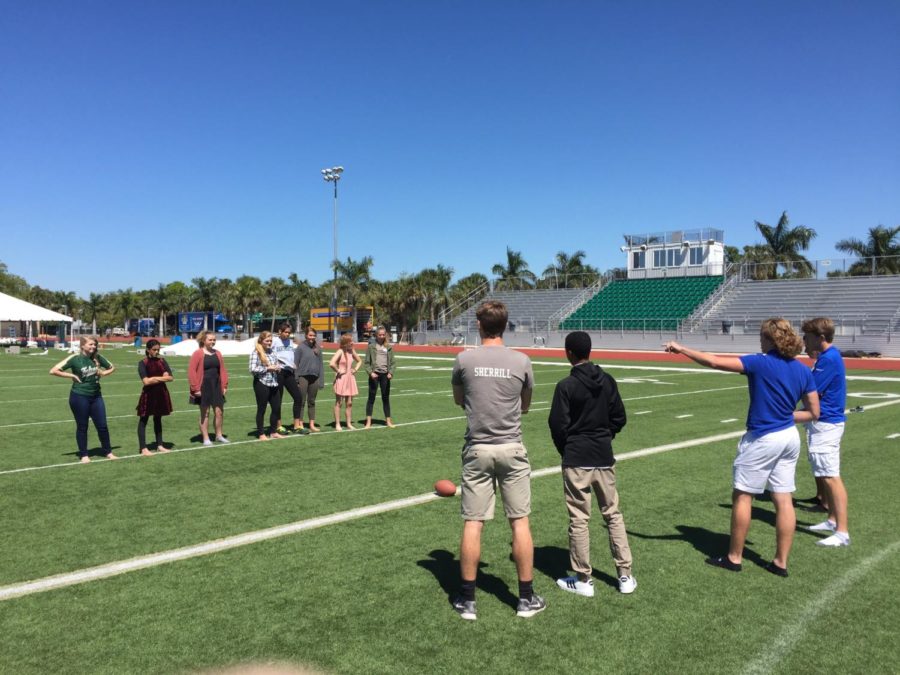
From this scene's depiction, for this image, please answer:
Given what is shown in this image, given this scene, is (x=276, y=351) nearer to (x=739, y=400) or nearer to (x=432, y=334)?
(x=739, y=400)

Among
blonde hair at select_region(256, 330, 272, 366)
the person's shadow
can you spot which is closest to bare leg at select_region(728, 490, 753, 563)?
the person's shadow

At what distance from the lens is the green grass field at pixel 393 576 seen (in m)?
4.00

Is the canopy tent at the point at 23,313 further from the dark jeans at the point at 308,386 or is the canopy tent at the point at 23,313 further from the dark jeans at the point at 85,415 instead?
the dark jeans at the point at 85,415

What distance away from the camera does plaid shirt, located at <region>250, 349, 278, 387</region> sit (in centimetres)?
1116

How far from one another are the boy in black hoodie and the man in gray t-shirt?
415 millimetres

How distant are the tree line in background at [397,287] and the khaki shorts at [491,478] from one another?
1960 inches

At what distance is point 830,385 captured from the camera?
630 centimetres

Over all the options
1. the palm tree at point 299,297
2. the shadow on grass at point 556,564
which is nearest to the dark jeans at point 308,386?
the shadow on grass at point 556,564

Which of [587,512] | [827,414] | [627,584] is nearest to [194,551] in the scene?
[587,512]

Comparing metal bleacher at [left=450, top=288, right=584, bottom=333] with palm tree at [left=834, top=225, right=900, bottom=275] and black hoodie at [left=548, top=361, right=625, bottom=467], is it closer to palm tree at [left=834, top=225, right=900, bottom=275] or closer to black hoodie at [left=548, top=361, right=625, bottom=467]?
palm tree at [left=834, top=225, right=900, bottom=275]

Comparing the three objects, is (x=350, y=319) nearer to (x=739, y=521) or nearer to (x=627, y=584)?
(x=739, y=521)

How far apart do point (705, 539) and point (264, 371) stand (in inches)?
299

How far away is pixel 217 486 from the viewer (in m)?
8.12

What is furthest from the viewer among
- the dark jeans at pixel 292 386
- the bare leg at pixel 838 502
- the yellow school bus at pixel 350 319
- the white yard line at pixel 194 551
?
the yellow school bus at pixel 350 319
